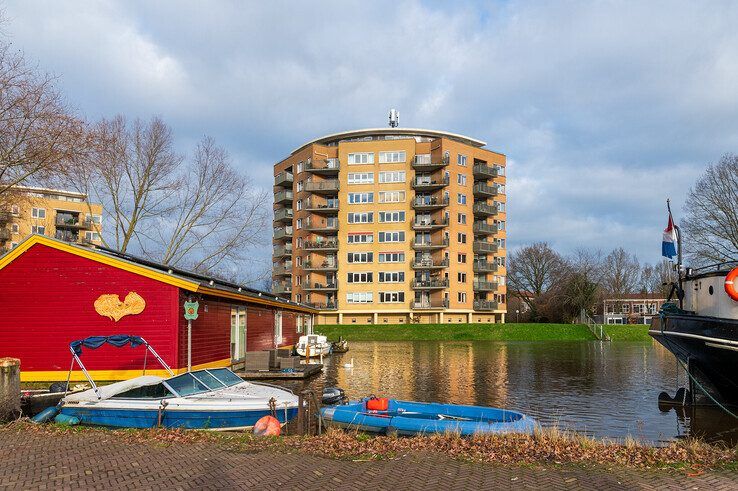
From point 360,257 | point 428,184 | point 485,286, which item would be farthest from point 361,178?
point 485,286

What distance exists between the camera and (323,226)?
263ft

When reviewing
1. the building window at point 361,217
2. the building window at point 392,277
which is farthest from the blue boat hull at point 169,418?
the building window at point 361,217

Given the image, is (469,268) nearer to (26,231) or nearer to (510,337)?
(510,337)

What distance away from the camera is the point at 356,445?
33.2 ft

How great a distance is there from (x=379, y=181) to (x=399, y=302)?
16.4 metres

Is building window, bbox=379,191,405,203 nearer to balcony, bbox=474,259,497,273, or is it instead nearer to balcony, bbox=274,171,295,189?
balcony, bbox=474,259,497,273

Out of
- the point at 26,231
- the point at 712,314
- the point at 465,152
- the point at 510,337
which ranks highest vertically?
the point at 465,152

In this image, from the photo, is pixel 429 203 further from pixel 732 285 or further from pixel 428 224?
pixel 732 285

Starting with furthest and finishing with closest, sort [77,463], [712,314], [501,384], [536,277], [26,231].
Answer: [536,277] → [26,231] → [501,384] → [712,314] → [77,463]

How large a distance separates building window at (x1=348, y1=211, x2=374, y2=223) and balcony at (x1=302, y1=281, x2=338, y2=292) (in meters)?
8.92

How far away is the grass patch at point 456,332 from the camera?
6481cm

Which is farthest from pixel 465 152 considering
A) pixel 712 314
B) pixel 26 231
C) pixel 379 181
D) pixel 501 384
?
pixel 26 231

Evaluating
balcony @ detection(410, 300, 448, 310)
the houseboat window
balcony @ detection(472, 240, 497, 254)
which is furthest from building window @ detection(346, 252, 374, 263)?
the houseboat window

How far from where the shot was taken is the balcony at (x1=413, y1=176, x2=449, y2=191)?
74312 millimetres
